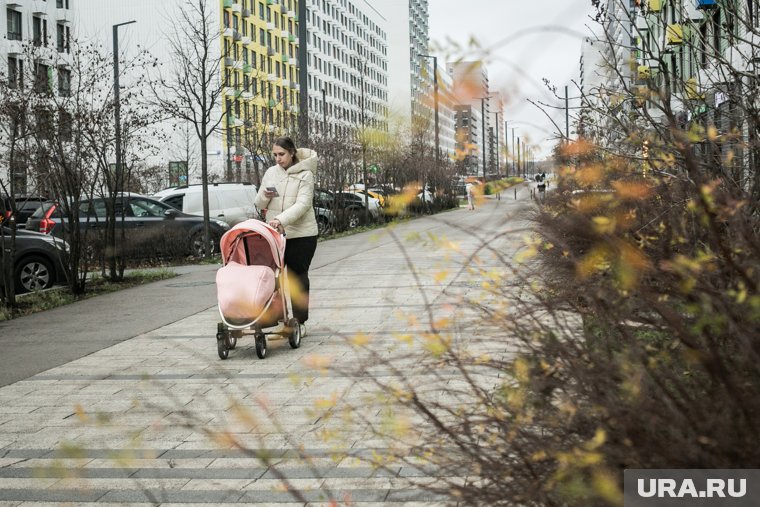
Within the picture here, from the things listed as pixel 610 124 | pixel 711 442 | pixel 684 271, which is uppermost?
pixel 610 124

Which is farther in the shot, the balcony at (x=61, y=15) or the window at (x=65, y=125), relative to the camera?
the balcony at (x=61, y=15)

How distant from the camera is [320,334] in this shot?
9922mm

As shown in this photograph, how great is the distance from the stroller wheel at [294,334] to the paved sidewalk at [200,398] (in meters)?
0.10

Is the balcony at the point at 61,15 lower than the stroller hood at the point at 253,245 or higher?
higher

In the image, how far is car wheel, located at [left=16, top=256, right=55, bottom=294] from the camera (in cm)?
1652

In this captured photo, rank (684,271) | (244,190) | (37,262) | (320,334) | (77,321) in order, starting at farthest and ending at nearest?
(244,190) < (37,262) < (77,321) < (320,334) < (684,271)

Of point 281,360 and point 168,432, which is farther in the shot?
point 281,360

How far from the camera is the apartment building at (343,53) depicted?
109 metres

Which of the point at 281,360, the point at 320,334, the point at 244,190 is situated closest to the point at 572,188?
the point at 281,360

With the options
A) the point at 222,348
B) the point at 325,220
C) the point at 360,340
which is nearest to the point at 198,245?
the point at 325,220

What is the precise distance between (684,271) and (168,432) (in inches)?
173

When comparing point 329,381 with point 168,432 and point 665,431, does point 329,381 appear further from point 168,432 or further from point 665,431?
point 665,431

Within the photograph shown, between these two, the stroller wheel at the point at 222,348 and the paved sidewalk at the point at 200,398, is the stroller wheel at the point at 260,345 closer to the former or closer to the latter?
the paved sidewalk at the point at 200,398

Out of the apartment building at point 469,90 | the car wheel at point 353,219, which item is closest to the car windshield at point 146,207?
the car wheel at point 353,219
